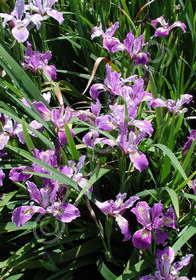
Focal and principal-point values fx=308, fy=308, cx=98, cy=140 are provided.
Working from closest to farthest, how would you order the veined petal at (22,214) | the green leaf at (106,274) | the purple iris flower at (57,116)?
the veined petal at (22,214), the green leaf at (106,274), the purple iris flower at (57,116)

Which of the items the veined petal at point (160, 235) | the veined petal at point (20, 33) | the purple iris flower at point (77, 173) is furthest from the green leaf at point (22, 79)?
the veined petal at point (160, 235)

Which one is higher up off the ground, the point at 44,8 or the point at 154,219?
the point at 44,8

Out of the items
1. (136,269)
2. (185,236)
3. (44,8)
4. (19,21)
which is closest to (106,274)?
(136,269)

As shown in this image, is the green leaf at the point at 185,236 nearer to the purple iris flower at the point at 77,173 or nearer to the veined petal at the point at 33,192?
the purple iris flower at the point at 77,173

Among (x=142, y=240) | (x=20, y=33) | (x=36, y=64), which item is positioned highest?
(x=20, y=33)

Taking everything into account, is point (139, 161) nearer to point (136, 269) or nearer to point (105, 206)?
Answer: point (105, 206)

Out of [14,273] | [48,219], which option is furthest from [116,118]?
[14,273]

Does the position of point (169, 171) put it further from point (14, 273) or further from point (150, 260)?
point (14, 273)
